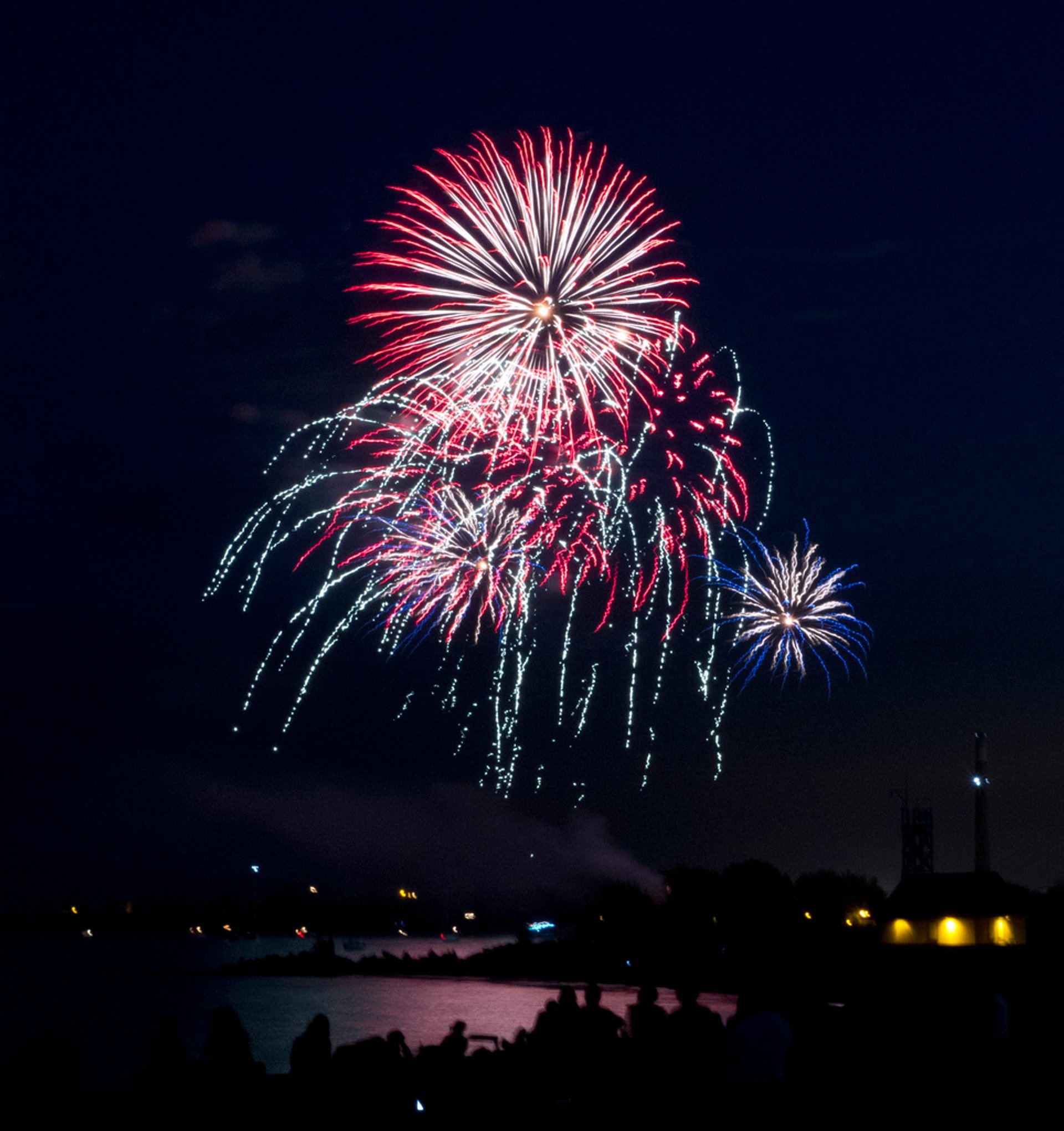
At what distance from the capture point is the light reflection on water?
5859 centimetres

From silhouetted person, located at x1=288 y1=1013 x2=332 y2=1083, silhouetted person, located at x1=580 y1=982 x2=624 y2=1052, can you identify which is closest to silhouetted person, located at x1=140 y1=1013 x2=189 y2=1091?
silhouetted person, located at x1=288 y1=1013 x2=332 y2=1083

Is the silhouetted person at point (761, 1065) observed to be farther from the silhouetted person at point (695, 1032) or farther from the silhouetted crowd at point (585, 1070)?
the silhouetted person at point (695, 1032)

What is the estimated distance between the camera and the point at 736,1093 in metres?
9.58

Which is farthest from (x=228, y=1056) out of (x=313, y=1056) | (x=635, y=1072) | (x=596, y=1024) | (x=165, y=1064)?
(x=596, y=1024)

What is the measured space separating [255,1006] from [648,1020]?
8764 cm

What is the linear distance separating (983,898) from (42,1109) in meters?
47.8

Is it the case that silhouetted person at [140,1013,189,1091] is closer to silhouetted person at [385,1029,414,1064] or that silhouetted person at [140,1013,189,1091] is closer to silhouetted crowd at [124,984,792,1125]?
silhouetted crowd at [124,984,792,1125]

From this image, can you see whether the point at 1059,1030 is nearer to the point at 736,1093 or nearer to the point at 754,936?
the point at 736,1093

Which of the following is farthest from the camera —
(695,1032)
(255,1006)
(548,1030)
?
(255,1006)

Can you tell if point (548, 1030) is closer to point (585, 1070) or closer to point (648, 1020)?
point (585, 1070)

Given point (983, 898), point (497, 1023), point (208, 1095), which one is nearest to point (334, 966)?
point (497, 1023)

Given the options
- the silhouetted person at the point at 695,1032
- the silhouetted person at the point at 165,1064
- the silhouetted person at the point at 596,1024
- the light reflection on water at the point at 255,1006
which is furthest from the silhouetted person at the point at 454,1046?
the light reflection on water at the point at 255,1006

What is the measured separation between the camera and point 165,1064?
26.1 ft

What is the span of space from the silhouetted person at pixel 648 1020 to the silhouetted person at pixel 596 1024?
194 mm
